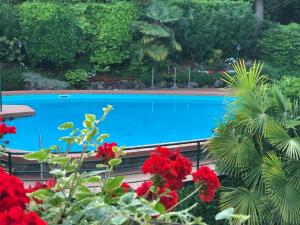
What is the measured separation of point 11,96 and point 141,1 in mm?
7067

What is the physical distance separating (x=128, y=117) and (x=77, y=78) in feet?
15.8

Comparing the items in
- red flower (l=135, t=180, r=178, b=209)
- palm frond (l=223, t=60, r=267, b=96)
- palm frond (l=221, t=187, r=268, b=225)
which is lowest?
palm frond (l=221, t=187, r=268, b=225)

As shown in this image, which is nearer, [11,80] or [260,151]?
[260,151]

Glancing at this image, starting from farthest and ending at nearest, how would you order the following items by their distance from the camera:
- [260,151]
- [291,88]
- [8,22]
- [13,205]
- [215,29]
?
[215,29]
[8,22]
[291,88]
[260,151]
[13,205]

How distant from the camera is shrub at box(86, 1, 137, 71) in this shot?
20547mm

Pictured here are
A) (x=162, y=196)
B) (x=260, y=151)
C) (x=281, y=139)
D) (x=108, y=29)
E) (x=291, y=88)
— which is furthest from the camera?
(x=108, y=29)

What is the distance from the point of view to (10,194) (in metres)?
1.56

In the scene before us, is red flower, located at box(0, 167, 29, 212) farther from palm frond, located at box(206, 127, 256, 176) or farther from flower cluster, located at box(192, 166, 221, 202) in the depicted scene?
palm frond, located at box(206, 127, 256, 176)

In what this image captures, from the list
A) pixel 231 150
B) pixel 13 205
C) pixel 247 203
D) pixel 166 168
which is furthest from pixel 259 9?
pixel 13 205

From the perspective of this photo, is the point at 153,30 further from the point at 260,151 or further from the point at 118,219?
the point at 118,219

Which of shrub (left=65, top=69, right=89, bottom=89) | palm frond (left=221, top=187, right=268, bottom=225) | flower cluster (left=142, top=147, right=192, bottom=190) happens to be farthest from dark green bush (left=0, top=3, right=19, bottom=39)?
flower cluster (left=142, top=147, right=192, bottom=190)

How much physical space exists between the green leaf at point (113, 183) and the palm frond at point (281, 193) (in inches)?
125

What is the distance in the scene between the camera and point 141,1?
68.8ft

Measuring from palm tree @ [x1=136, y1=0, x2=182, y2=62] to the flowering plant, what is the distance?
58.4 ft
